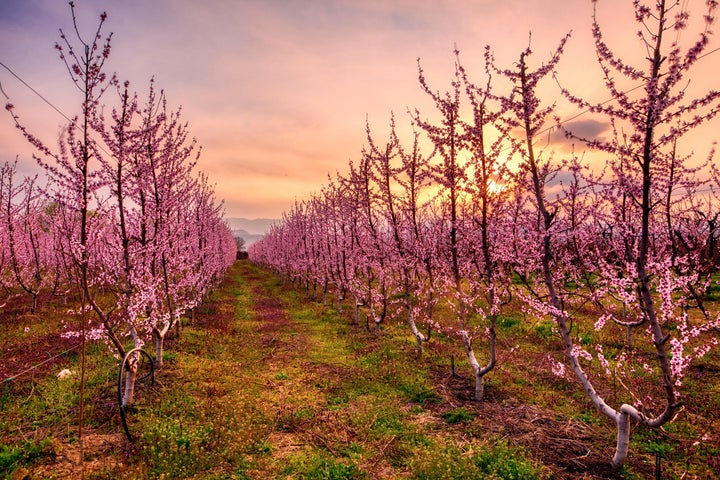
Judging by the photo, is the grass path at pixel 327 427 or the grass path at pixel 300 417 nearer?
the grass path at pixel 327 427

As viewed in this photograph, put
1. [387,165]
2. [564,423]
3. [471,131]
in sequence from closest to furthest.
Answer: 1. [564,423]
2. [471,131]
3. [387,165]

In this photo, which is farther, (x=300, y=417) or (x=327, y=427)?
(x=300, y=417)

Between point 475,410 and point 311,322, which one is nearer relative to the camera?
point 475,410

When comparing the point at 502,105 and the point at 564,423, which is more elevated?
the point at 502,105

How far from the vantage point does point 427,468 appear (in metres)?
6.70

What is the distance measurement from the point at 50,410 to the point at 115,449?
3.13 meters

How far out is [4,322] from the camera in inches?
686

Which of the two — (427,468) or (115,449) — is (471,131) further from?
(115,449)

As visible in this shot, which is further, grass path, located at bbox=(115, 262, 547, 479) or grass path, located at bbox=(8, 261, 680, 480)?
grass path, located at bbox=(115, 262, 547, 479)

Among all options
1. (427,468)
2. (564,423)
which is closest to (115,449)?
(427,468)

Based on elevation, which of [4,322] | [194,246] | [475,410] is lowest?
[475,410]

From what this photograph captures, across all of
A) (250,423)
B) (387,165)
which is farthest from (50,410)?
(387,165)

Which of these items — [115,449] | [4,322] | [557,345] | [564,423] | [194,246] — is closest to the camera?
[115,449]

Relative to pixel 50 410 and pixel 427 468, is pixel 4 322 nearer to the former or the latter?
pixel 50 410
